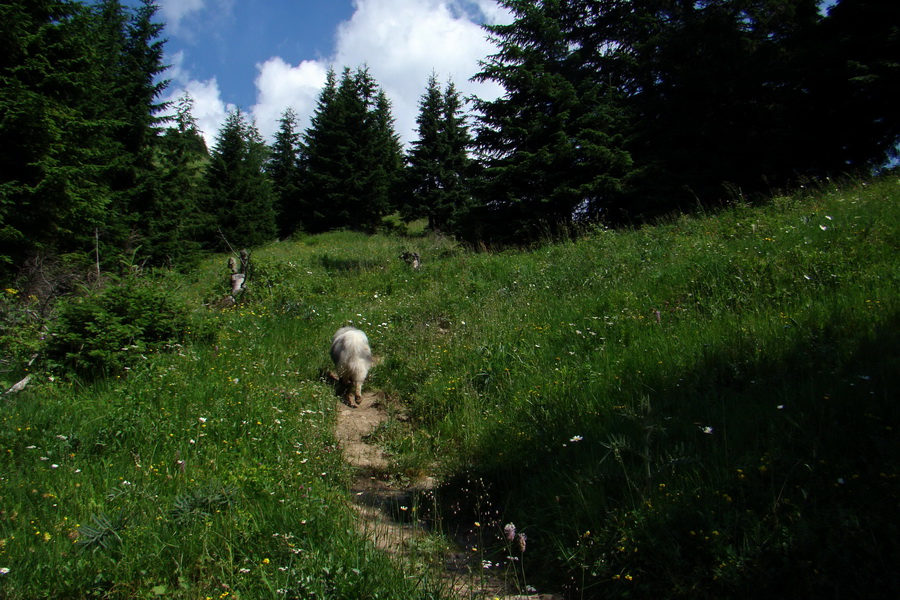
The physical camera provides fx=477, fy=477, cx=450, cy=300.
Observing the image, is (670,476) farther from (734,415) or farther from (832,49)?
(832,49)

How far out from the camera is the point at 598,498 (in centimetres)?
301

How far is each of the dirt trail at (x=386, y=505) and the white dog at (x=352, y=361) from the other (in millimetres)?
266

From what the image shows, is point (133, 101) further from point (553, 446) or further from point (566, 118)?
point (553, 446)

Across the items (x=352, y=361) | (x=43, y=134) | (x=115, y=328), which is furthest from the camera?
(x=43, y=134)

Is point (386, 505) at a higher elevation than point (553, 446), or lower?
lower

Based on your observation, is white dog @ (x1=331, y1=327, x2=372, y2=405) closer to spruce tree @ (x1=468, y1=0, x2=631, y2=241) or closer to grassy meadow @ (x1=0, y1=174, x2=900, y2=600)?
grassy meadow @ (x1=0, y1=174, x2=900, y2=600)

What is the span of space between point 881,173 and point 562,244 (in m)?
5.88

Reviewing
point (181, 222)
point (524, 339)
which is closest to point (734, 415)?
point (524, 339)

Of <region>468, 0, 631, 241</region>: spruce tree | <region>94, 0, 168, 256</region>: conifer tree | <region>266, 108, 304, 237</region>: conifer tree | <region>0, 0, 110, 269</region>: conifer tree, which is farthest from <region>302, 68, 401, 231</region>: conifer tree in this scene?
<region>0, 0, 110, 269</region>: conifer tree

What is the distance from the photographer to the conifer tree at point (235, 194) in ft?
95.1

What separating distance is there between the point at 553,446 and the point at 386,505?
1447mm

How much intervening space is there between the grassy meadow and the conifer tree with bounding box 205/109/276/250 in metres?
23.8

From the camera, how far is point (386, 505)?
3902 millimetres

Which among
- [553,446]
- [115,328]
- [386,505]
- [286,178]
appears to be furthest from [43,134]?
[286,178]
